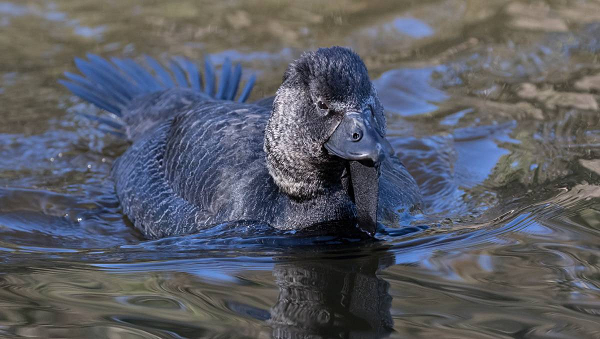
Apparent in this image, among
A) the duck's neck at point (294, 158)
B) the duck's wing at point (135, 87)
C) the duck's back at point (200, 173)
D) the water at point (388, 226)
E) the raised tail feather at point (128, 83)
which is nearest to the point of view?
the water at point (388, 226)

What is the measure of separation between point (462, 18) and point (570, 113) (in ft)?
10.8

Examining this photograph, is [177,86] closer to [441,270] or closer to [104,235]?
[104,235]

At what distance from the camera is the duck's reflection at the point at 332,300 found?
16.4 ft

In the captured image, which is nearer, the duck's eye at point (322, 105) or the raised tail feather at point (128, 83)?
the duck's eye at point (322, 105)

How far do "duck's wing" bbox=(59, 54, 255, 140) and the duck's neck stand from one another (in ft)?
8.59

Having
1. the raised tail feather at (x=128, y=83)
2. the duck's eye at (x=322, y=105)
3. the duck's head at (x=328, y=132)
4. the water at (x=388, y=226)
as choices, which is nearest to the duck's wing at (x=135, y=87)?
the raised tail feather at (x=128, y=83)

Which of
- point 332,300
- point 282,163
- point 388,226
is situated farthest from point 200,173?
point 332,300

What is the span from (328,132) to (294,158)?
0.42 m

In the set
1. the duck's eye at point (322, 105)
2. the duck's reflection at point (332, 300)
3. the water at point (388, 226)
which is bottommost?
the duck's reflection at point (332, 300)

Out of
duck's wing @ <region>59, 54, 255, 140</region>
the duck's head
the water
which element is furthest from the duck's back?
duck's wing @ <region>59, 54, 255, 140</region>

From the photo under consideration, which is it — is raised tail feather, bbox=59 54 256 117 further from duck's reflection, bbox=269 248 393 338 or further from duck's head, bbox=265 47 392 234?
duck's reflection, bbox=269 248 393 338

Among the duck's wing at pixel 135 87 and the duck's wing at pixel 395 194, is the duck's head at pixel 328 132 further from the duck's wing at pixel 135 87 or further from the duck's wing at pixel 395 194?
the duck's wing at pixel 135 87

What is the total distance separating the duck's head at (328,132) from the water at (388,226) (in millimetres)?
432

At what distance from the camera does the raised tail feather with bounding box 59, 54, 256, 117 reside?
30.9ft
